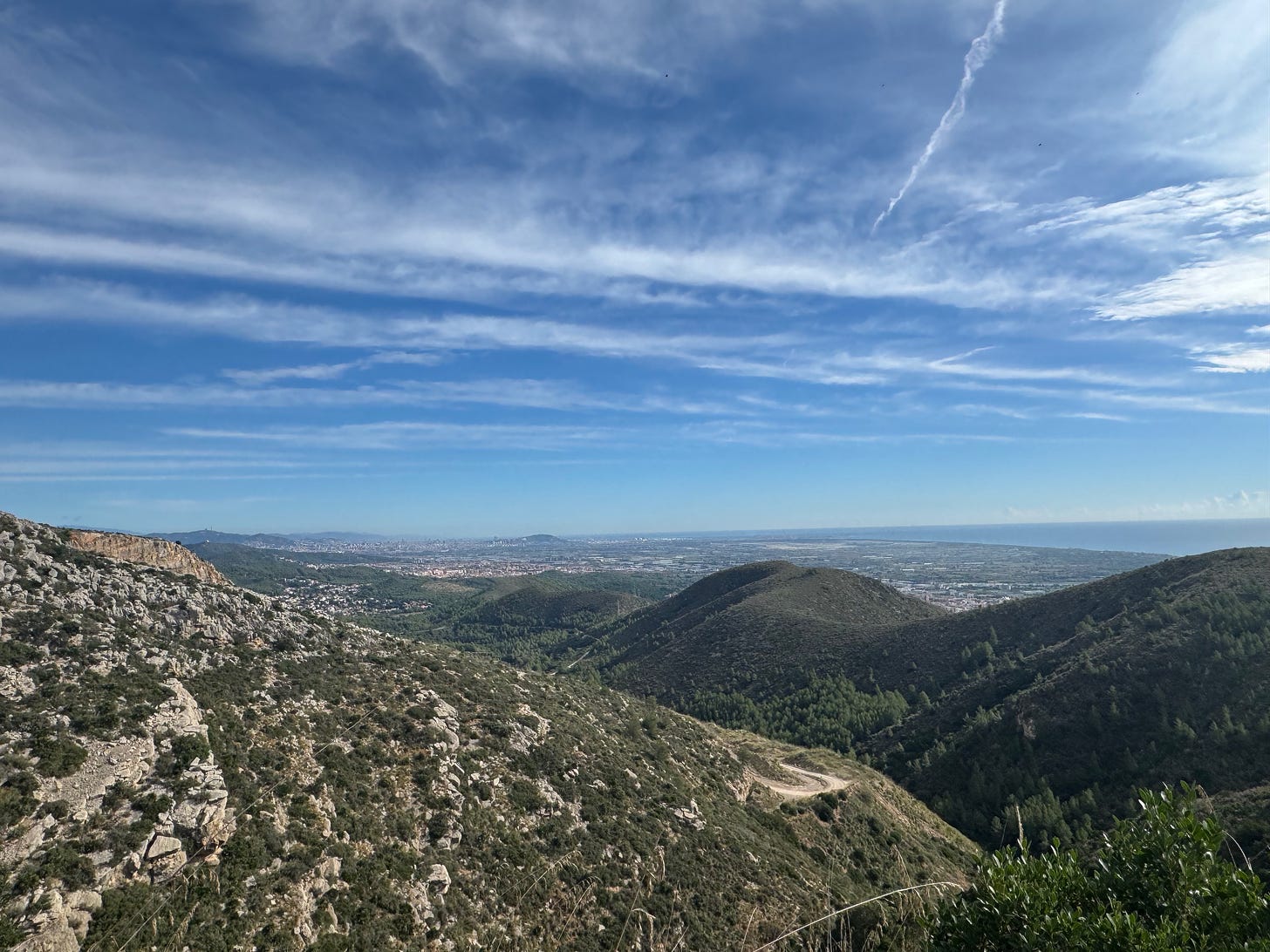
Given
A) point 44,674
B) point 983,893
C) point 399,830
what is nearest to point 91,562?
point 44,674

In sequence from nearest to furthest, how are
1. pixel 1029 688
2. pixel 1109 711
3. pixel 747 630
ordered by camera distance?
pixel 1109 711 → pixel 1029 688 → pixel 747 630

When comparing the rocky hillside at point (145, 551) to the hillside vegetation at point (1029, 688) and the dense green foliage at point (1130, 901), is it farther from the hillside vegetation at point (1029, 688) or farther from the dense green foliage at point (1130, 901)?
the hillside vegetation at point (1029, 688)

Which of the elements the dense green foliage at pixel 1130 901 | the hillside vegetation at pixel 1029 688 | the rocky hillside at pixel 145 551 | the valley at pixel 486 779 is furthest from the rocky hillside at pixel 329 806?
the hillside vegetation at pixel 1029 688

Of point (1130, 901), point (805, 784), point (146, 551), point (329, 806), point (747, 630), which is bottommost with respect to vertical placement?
point (805, 784)

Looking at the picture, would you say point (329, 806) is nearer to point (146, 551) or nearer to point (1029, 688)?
point (146, 551)

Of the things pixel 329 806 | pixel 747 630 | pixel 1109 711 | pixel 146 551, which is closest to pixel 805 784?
pixel 1109 711

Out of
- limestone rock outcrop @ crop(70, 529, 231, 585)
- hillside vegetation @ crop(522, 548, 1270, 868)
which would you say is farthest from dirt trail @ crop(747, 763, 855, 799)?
limestone rock outcrop @ crop(70, 529, 231, 585)

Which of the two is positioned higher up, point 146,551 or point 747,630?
point 146,551
